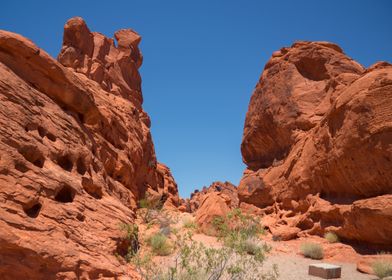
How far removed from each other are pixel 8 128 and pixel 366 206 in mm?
12108

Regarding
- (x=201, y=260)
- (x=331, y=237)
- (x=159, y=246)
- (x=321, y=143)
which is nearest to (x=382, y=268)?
(x=331, y=237)

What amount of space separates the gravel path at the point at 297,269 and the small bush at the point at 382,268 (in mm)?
230

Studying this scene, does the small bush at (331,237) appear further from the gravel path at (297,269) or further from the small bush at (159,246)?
the small bush at (159,246)

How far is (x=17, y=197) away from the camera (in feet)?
20.4

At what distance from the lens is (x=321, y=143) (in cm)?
1512

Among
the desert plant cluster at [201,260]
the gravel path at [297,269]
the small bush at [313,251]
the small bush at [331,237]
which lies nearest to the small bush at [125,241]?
the desert plant cluster at [201,260]

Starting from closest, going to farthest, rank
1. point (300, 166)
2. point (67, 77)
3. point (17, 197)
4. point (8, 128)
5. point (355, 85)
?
point (17, 197) < point (8, 128) < point (67, 77) < point (355, 85) < point (300, 166)

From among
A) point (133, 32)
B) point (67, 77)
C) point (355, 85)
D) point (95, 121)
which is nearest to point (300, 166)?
point (355, 85)

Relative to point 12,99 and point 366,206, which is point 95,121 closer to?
point 12,99

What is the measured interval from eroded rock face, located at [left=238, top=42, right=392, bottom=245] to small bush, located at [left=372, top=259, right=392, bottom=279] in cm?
219

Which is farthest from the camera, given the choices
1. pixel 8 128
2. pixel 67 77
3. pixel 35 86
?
pixel 67 77

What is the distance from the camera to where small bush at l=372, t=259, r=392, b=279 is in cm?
856

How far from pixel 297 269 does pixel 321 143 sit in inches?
285

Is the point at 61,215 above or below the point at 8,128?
below
